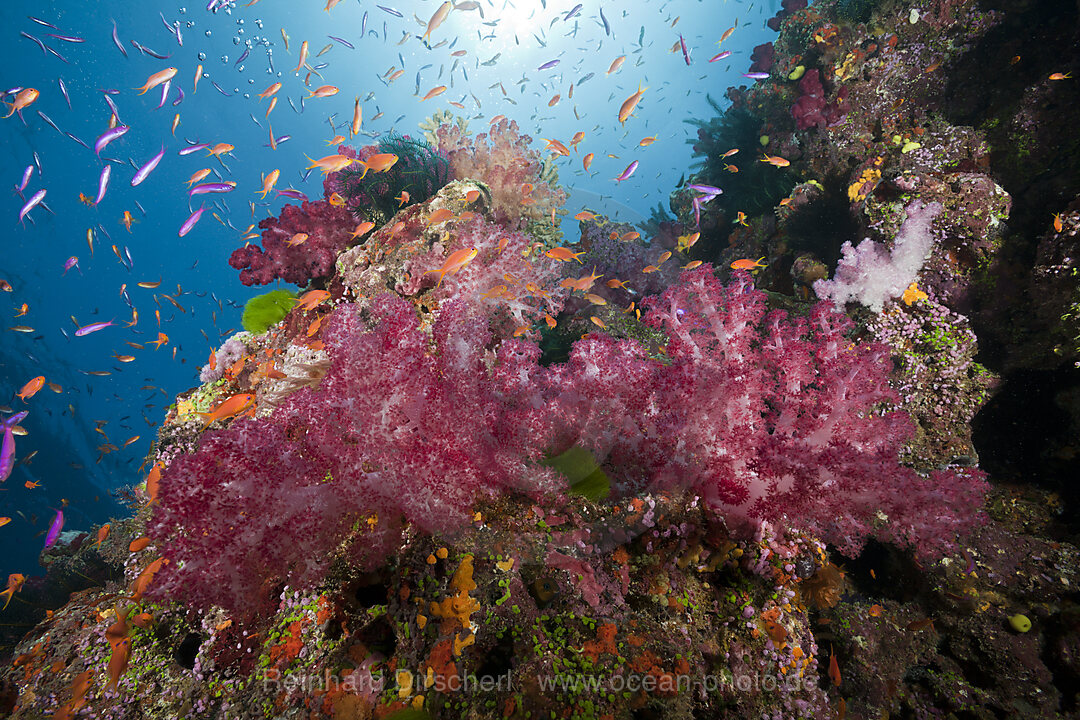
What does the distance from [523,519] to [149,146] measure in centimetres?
8327

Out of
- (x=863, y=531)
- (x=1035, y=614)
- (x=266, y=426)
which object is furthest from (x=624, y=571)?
(x=1035, y=614)

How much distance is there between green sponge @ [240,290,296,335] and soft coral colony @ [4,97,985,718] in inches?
125

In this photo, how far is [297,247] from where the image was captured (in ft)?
18.7

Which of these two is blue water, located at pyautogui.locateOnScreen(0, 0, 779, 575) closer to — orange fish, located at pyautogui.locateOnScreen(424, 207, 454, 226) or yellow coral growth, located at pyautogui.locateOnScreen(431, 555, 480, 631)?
orange fish, located at pyautogui.locateOnScreen(424, 207, 454, 226)

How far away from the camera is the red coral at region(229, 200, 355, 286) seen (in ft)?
18.6

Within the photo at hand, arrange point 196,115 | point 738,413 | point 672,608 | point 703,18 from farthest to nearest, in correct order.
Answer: point 703,18, point 196,115, point 738,413, point 672,608

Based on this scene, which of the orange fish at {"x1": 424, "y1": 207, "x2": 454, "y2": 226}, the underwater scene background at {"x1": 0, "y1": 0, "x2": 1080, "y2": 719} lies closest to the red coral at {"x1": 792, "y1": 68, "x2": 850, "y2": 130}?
the underwater scene background at {"x1": 0, "y1": 0, "x2": 1080, "y2": 719}

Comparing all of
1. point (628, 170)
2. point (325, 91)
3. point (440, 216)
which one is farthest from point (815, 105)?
point (325, 91)

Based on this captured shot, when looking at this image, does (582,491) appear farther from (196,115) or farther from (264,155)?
(264,155)

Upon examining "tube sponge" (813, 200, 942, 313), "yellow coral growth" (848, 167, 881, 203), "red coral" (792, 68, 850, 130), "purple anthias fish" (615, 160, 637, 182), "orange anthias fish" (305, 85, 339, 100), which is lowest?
"tube sponge" (813, 200, 942, 313)

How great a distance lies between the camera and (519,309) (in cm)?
425

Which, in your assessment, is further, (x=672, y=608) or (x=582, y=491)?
(x=582, y=491)

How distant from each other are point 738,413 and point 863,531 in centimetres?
98

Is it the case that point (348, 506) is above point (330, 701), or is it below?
above
